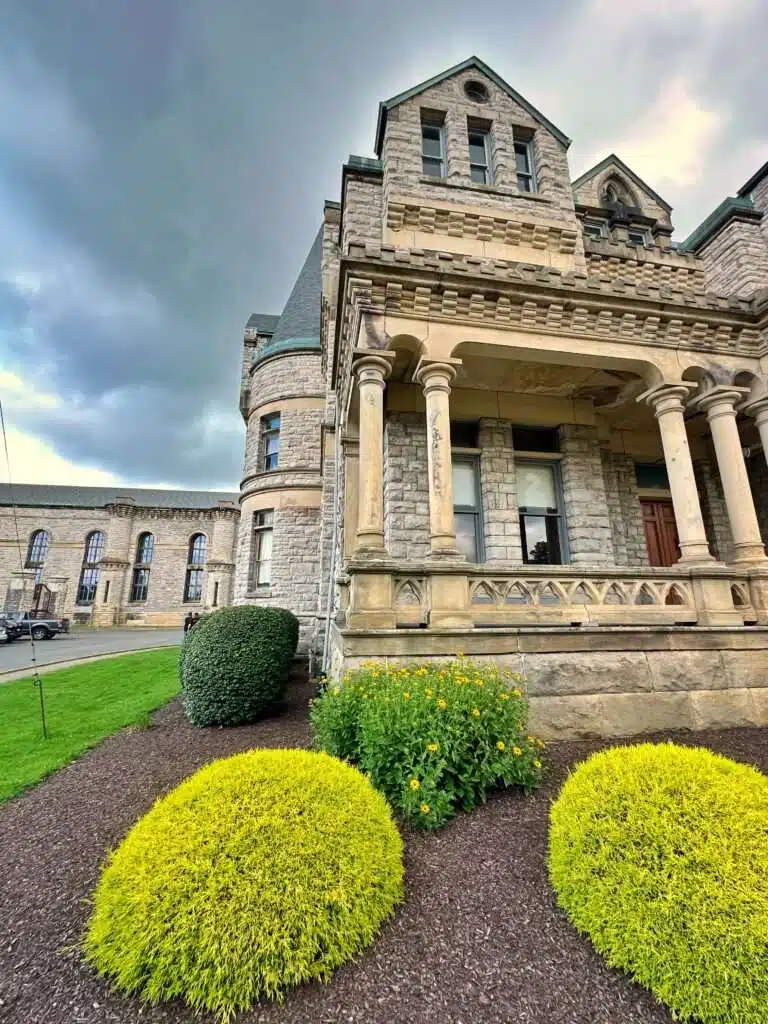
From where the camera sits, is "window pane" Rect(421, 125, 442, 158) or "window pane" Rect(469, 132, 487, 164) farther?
"window pane" Rect(469, 132, 487, 164)

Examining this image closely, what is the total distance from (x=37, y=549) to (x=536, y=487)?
A: 43382mm

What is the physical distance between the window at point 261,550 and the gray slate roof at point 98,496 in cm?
2633

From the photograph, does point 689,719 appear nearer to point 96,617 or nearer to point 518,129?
point 518,129

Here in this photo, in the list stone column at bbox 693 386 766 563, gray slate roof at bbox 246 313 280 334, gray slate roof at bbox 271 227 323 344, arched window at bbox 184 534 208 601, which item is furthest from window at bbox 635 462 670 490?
arched window at bbox 184 534 208 601

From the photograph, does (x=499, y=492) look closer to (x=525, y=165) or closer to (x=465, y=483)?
(x=465, y=483)

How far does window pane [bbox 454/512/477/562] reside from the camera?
8078 millimetres

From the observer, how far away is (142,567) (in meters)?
35.9

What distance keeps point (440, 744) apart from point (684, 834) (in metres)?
1.51

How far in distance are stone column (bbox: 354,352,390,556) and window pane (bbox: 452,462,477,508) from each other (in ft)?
9.18

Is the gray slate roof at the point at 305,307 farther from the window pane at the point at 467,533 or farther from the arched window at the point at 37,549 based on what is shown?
the arched window at the point at 37,549

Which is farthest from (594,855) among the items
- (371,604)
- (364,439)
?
(364,439)

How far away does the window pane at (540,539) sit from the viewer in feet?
27.3

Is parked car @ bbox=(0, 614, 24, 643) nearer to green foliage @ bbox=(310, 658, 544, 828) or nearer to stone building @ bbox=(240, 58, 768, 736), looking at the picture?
stone building @ bbox=(240, 58, 768, 736)

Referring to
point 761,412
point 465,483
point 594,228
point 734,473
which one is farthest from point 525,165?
point 734,473
